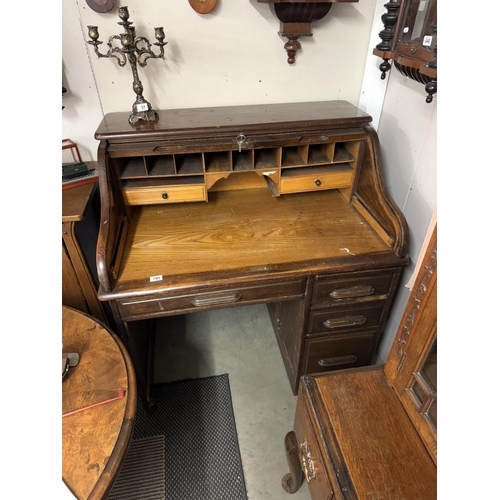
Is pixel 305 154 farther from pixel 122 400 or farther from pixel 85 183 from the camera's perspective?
pixel 122 400

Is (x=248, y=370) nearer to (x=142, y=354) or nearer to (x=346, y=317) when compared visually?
(x=142, y=354)

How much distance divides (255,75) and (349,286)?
0.95 metres

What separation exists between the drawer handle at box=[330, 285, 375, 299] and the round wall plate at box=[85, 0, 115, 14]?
129 centimetres

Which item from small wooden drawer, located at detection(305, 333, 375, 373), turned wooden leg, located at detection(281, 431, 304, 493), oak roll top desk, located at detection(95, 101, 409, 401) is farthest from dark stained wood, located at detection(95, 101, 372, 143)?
turned wooden leg, located at detection(281, 431, 304, 493)

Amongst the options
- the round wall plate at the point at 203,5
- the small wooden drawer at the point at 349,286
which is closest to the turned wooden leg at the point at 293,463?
the small wooden drawer at the point at 349,286

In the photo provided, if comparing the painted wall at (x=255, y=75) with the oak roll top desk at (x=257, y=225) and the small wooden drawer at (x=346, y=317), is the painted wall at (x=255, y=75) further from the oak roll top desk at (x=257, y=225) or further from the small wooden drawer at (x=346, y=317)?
the small wooden drawer at (x=346, y=317)

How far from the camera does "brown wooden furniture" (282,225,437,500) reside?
0.75 meters

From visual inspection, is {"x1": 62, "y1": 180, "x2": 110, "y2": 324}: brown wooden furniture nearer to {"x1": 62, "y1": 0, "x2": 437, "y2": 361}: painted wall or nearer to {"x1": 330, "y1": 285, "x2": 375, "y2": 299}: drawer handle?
{"x1": 62, "y1": 0, "x2": 437, "y2": 361}: painted wall

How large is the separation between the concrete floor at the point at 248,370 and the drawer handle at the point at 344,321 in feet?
1.71

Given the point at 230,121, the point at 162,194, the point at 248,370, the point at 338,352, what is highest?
the point at 230,121

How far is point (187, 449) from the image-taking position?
1.45 m

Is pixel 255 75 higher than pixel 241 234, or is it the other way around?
pixel 255 75

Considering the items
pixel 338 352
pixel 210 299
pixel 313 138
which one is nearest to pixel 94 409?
pixel 210 299

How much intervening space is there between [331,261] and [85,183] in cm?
103
